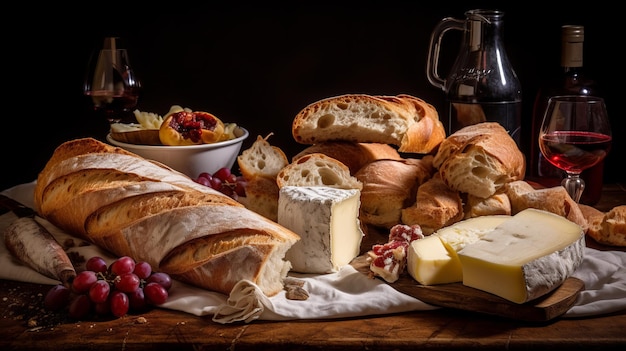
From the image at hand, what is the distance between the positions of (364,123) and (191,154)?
542 mm

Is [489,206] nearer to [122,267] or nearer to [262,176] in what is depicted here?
[262,176]

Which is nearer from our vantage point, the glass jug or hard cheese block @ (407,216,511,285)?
hard cheese block @ (407,216,511,285)

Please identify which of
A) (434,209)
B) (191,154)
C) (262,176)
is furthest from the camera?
(191,154)

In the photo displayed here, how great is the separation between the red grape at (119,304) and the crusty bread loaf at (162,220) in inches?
6.2

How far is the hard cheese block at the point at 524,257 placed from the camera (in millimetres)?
1684

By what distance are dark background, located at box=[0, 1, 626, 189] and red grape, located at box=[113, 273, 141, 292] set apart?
4.35 ft

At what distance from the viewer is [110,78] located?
2.68 metres

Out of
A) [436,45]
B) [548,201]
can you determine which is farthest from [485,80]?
[548,201]

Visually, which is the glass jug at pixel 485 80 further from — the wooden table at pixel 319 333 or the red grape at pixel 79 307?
the red grape at pixel 79 307

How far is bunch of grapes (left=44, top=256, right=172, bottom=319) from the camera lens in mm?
1714

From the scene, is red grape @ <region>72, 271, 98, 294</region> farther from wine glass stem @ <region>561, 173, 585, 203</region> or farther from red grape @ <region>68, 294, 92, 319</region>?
wine glass stem @ <region>561, 173, 585, 203</region>

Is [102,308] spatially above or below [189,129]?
below

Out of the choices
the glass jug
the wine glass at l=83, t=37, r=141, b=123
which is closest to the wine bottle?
the glass jug

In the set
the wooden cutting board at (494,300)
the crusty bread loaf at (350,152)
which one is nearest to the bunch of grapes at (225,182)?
the crusty bread loaf at (350,152)
